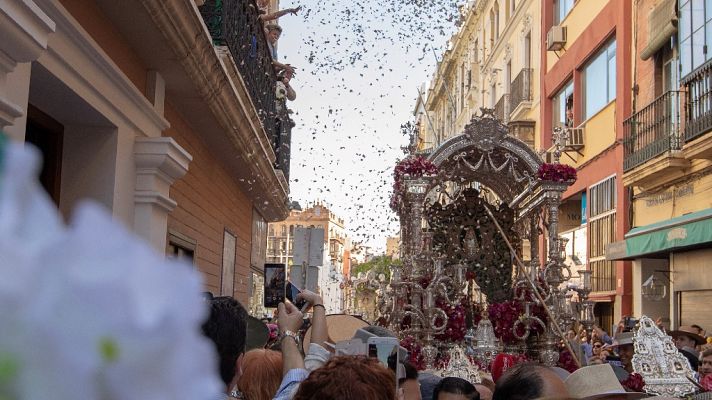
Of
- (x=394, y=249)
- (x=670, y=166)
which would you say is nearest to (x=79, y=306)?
(x=670, y=166)

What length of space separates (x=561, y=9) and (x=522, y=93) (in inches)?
151

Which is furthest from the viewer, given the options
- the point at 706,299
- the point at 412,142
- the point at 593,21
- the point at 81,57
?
the point at 593,21

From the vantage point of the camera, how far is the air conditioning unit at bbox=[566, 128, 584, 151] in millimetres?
23641

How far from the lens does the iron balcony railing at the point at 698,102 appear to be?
14.6m

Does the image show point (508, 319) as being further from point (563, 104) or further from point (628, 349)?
point (563, 104)

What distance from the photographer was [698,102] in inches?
599

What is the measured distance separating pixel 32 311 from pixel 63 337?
2cm

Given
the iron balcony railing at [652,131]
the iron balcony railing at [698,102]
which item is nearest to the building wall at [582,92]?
the iron balcony railing at [652,131]

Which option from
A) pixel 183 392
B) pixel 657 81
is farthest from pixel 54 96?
pixel 657 81

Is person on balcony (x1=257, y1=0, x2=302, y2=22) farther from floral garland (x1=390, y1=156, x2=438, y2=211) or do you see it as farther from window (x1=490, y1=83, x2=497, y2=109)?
window (x1=490, y1=83, x2=497, y2=109)

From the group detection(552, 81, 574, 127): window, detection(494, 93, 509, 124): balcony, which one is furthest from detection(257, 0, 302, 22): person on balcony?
detection(494, 93, 509, 124): balcony

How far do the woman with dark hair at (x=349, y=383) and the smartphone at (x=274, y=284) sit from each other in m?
10.3

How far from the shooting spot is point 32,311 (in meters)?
0.51

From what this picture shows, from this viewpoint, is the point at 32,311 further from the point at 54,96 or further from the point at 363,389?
the point at 54,96
